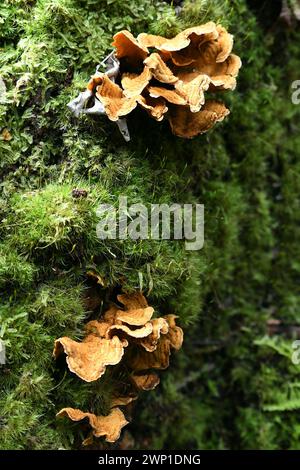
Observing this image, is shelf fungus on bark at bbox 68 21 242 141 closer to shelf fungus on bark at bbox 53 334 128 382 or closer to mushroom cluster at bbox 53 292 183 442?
mushroom cluster at bbox 53 292 183 442

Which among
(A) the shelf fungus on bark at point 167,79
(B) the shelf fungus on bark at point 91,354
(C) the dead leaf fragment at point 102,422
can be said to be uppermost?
(A) the shelf fungus on bark at point 167,79

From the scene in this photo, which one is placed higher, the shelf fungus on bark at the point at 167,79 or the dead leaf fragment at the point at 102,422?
the shelf fungus on bark at the point at 167,79

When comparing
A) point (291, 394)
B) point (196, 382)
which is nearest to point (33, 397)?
point (196, 382)

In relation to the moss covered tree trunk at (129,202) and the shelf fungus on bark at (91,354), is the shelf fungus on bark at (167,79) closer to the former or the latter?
the moss covered tree trunk at (129,202)

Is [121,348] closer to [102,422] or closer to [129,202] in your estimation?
[102,422]

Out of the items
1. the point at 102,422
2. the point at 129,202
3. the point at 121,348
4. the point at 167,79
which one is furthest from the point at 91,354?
Result: the point at 167,79

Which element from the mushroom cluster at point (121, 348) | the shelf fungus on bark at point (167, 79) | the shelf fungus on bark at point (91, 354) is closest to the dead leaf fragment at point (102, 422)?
the mushroom cluster at point (121, 348)

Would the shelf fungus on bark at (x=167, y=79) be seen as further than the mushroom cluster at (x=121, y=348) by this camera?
Yes

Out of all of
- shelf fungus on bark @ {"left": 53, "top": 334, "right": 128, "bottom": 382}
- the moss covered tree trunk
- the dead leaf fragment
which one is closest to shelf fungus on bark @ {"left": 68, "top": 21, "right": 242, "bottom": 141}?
the moss covered tree trunk
